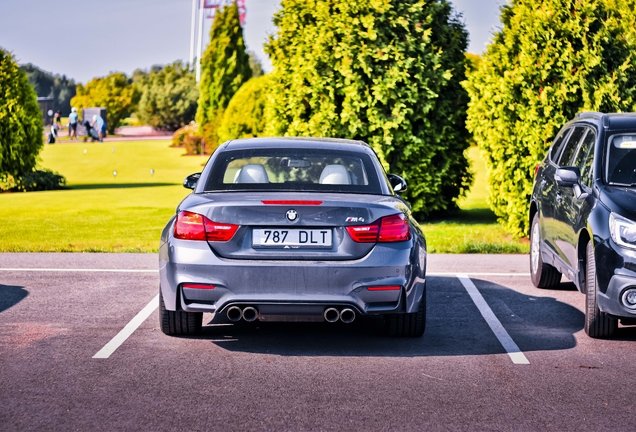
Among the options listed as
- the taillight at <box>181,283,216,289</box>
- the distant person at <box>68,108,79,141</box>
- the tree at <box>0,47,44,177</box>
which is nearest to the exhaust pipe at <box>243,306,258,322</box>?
the taillight at <box>181,283,216,289</box>

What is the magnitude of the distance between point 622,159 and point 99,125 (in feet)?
219

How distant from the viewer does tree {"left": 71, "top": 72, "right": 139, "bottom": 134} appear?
92.4m

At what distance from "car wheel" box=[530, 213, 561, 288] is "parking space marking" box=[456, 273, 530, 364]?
0.67 m

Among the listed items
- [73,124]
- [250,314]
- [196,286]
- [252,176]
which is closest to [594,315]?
[250,314]

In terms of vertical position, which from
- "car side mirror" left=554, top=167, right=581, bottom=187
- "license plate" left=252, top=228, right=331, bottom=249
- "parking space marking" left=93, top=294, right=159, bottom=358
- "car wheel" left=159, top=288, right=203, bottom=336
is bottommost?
"parking space marking" left=93, top=294, right=159, bottom=358

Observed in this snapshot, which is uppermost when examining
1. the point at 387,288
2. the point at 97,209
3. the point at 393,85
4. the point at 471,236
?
the point at 393,85

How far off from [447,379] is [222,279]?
1610mm

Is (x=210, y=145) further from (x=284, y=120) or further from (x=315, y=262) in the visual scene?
(x=315, y=262)

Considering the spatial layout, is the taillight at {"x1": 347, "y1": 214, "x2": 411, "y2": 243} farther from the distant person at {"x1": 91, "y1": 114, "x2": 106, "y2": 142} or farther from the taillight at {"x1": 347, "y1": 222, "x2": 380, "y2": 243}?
the distant person at {"x1": 91, "y1": 114, "x2": 106, "y2": 142}

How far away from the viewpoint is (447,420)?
4875 millimetres

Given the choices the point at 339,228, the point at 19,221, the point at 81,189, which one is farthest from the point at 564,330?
the point at 81,189

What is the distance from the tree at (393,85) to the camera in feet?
51.6

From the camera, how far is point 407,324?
695cm

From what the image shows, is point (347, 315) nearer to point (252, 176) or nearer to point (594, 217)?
point (252, 176)
